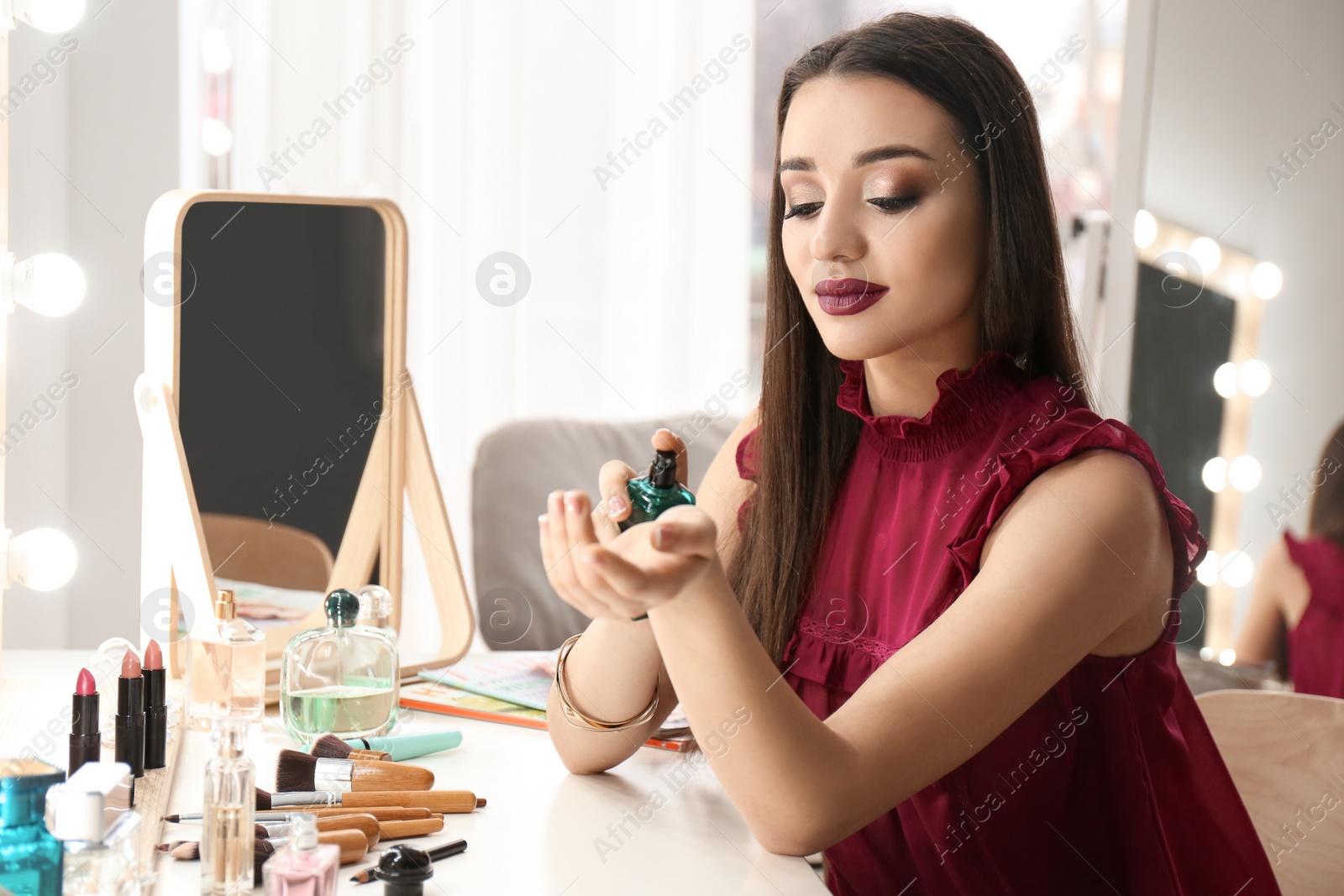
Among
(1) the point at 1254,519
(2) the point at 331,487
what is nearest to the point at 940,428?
(2) the point at 331,487

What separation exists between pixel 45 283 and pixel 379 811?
24.1 inches

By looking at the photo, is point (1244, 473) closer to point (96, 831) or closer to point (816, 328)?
point (816, 328)

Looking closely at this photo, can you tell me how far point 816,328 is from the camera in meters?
1.06

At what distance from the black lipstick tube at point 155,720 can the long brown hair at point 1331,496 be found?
1863 millimetres

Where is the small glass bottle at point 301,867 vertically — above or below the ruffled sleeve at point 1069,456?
below

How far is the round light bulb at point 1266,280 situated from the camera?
201 cm

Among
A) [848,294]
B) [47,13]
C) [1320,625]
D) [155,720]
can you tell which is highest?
[47,13]

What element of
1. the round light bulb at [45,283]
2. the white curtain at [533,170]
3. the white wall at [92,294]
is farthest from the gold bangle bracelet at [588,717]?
the white curtain at [533,170]

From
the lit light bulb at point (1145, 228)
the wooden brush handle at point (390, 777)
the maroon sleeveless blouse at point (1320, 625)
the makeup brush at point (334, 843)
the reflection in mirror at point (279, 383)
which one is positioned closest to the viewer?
the makeup brush at point (334, 843)

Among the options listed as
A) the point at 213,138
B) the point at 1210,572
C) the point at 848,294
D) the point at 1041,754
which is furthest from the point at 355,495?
the point at 1210,572

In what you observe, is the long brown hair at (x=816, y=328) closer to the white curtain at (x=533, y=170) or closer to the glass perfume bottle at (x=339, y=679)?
the glass perfume bottle at (x=339, y=679)

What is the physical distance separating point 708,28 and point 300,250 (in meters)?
1.36

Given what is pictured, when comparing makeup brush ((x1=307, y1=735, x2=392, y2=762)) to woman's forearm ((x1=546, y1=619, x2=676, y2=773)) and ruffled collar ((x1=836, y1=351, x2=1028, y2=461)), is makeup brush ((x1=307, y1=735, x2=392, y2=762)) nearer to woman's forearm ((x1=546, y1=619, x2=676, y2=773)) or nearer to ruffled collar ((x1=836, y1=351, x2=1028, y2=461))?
woman's forearm ((x1=546, y1=619, x2=676, y2=773))

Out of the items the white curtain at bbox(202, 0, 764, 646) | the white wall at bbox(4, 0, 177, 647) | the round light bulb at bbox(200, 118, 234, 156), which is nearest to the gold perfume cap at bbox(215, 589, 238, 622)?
the white wall at bbox(4, 0, 177, 647)
